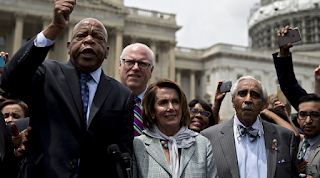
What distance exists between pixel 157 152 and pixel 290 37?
10.1ft

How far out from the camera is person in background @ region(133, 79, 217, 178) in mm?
3459

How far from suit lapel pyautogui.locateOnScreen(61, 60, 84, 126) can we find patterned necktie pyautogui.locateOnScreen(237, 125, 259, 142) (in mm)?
2537

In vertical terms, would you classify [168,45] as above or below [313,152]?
above

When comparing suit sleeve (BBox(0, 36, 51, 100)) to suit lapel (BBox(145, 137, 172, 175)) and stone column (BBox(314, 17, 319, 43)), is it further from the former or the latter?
stone column (BBox(314, 17, 319, 43))

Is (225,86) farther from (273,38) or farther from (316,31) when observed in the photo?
(273,38)

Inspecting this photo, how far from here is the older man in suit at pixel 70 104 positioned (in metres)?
2.61

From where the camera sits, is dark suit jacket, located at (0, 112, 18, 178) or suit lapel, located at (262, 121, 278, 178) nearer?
dark suit jacket, located at (0, 112, 18, 178)

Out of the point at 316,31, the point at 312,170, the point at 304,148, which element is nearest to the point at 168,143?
the point at 312,170

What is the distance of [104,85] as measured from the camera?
3145mm

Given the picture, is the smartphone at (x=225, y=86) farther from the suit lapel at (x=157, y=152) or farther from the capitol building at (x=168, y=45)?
the capitol building at (x=168, y=45)

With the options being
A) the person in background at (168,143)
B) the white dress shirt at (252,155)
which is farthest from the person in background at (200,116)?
the person in background at (168,143)

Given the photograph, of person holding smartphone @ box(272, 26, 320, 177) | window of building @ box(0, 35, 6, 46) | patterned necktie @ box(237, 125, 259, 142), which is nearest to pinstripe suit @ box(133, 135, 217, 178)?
patterned necktie @ box(237, 125, 259, 142)

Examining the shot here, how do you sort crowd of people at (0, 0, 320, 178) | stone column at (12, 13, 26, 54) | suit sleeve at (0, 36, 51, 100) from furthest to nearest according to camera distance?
stone column at (12, 13, 26, 54)
crowd of people at (0, 0, 320, 178)
suit sleeve at (0, 36, 51, 100)

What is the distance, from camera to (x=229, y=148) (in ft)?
14.5
